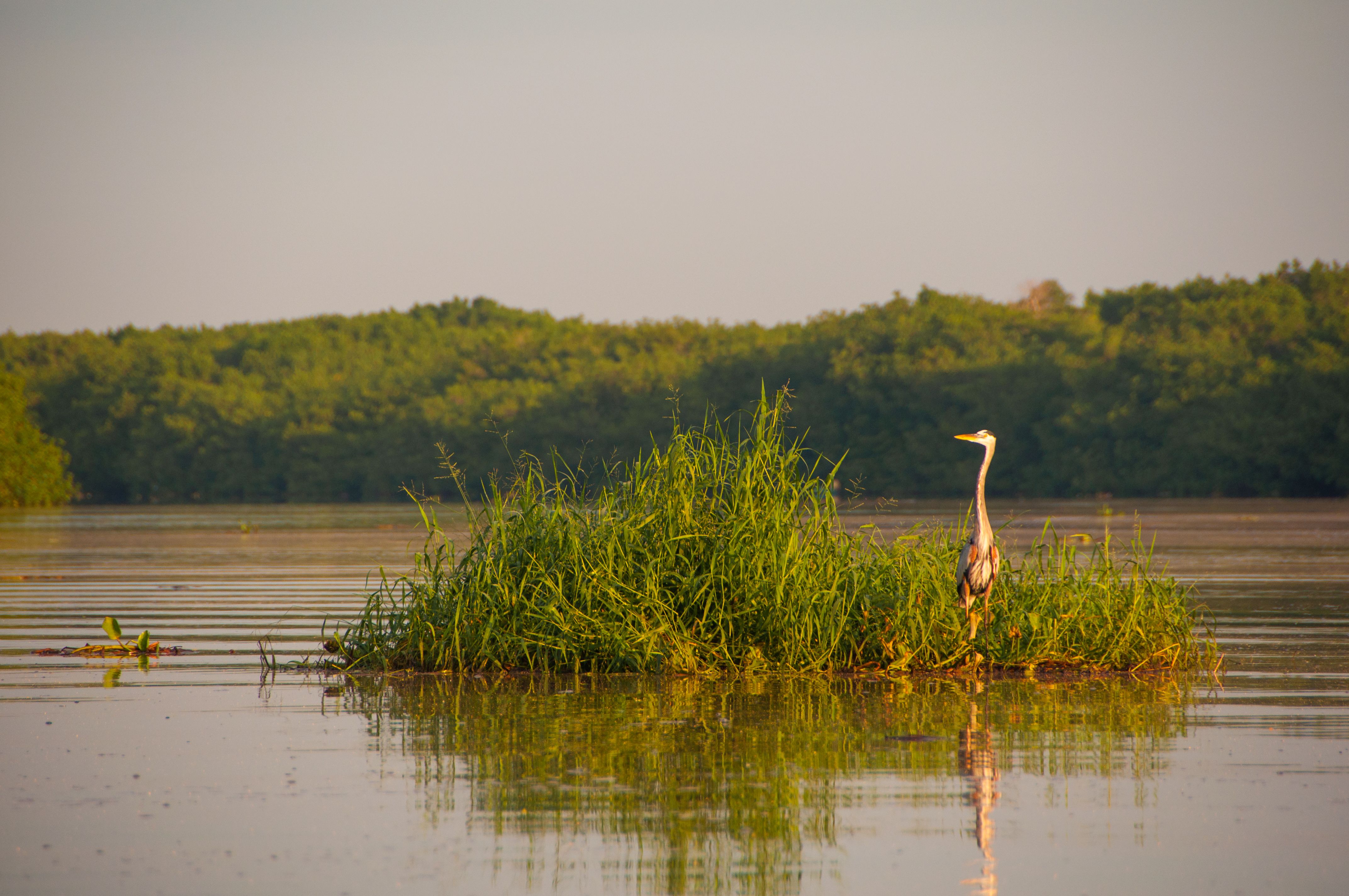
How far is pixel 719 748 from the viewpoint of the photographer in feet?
20.9

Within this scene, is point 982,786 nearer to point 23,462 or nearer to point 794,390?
point 794,390

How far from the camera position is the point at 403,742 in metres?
6.63

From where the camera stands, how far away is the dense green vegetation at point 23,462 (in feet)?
199

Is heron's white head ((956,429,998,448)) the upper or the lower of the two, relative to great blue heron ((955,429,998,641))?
upper

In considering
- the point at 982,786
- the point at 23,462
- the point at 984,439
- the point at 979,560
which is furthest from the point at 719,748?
the point at 23,462

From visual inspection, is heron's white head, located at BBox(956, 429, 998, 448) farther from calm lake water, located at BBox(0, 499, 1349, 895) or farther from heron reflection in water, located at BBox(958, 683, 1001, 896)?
heron reflection in water, located at BBox(958, 683, 1001, 896)

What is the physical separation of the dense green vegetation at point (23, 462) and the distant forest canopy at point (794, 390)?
936 cm

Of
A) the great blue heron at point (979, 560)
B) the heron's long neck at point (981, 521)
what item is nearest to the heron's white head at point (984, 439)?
the great blue heron at point (979, 560)

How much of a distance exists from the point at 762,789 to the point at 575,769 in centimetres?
85

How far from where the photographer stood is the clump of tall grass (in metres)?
8.80

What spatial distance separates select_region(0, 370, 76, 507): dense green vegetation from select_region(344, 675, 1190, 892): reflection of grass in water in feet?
192

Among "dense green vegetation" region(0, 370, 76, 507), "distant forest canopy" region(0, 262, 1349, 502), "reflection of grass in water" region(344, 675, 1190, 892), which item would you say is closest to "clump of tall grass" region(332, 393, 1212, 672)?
"reflection of grass in water" region(344, 675, 1190, 892)

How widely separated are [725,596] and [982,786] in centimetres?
339

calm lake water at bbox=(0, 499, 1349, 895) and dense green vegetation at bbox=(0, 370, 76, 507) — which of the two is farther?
dense green vegetation at bbox=(0, 370, 76, 507)
